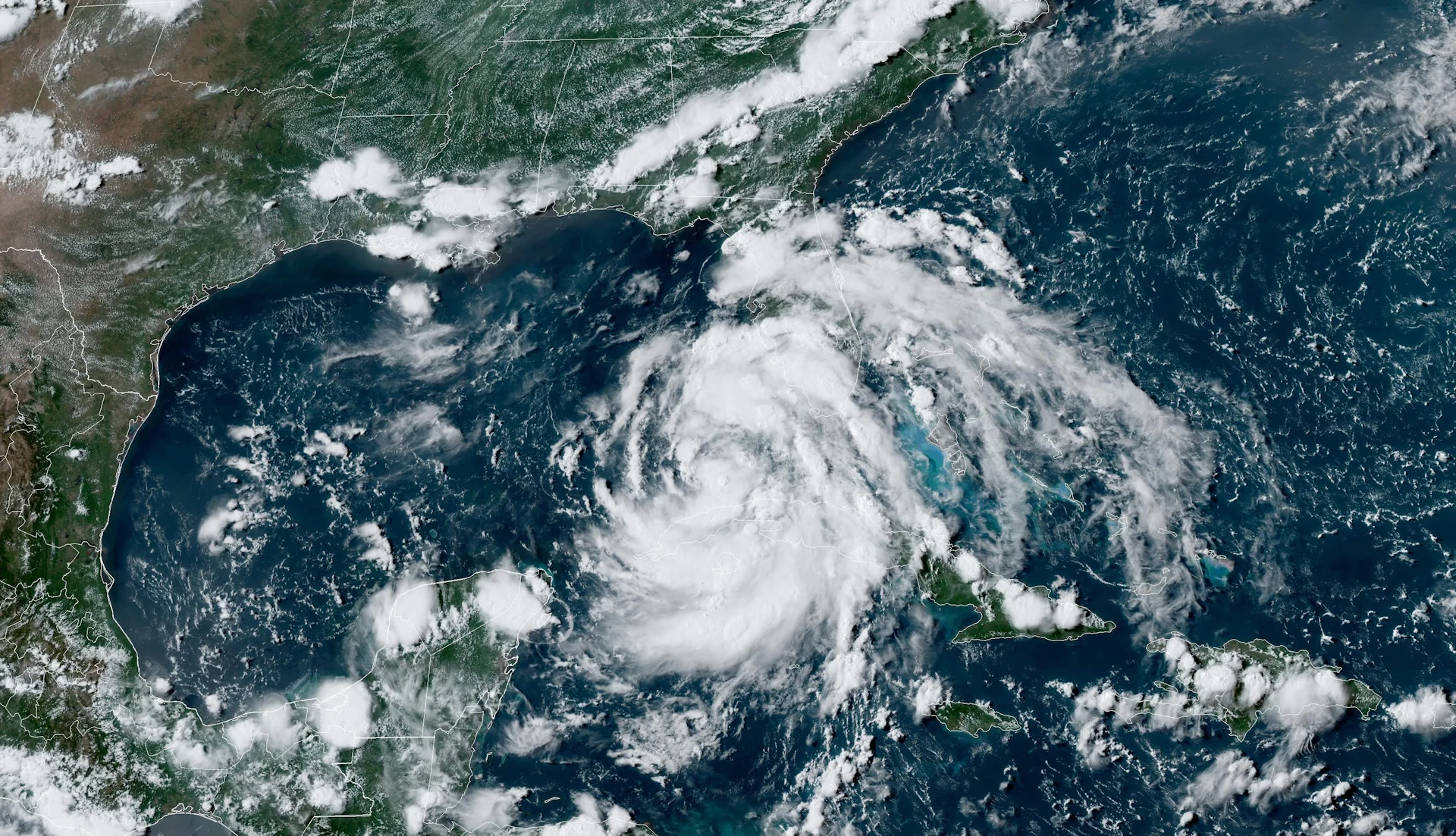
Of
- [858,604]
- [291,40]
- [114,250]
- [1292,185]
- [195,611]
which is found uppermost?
[291,40]

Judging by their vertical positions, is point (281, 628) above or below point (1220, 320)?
below

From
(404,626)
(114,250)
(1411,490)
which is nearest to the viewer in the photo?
(1411,490)

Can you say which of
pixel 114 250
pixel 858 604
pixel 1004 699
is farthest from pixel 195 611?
pixel 1004 699

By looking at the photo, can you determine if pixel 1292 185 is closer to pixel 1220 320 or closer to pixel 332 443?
pixel 1220 320

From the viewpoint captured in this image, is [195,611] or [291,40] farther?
[291,40]

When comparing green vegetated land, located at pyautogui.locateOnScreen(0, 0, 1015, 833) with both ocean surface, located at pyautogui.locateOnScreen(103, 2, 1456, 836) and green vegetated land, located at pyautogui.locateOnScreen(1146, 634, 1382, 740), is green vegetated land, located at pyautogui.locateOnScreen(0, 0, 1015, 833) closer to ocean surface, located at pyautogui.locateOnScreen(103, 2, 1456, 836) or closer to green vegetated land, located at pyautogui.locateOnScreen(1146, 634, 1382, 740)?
ocean surface, located at pyautogui.locateOnScreen(103, 2, 1456, 836)

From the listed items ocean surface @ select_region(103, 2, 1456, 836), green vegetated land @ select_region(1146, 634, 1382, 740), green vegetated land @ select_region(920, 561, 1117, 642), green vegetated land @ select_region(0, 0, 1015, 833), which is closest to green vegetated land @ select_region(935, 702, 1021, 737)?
ocean surface @ select_region(103, 2, 1456, 836)
